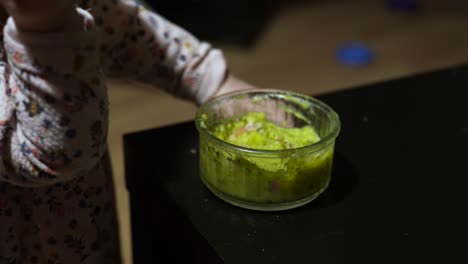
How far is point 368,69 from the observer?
211cm

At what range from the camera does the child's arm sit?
79 centimetres

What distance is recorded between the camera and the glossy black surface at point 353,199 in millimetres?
588

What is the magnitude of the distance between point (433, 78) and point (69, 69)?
24.3 inches

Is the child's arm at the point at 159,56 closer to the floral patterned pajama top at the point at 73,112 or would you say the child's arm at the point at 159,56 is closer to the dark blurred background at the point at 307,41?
the floral patterned pajama top at the point at 73,112

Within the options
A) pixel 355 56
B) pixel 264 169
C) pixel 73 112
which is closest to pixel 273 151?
pixel 264 169

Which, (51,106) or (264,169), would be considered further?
(264,169)

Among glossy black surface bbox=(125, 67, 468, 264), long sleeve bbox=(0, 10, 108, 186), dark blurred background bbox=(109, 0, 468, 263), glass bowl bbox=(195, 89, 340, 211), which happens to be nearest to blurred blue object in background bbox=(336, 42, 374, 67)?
dark blurred background bbox=(109, 0, 468, 263)

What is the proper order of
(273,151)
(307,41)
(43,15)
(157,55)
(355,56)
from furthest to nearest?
(307,41), (355,56), (157,55), (273,151), (43,15)

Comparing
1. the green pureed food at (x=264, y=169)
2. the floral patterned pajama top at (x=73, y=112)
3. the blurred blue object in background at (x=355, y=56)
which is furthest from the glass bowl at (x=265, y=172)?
the blurred blue object in background at (x=355, y=56)

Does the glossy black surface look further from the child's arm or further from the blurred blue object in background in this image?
the blurred blue object in background

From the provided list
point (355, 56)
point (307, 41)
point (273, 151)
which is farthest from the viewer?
point (307, 41)

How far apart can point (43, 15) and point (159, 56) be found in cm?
33

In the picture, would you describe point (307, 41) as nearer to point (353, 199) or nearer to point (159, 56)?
point (159, 56)

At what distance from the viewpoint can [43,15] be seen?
49 cm
